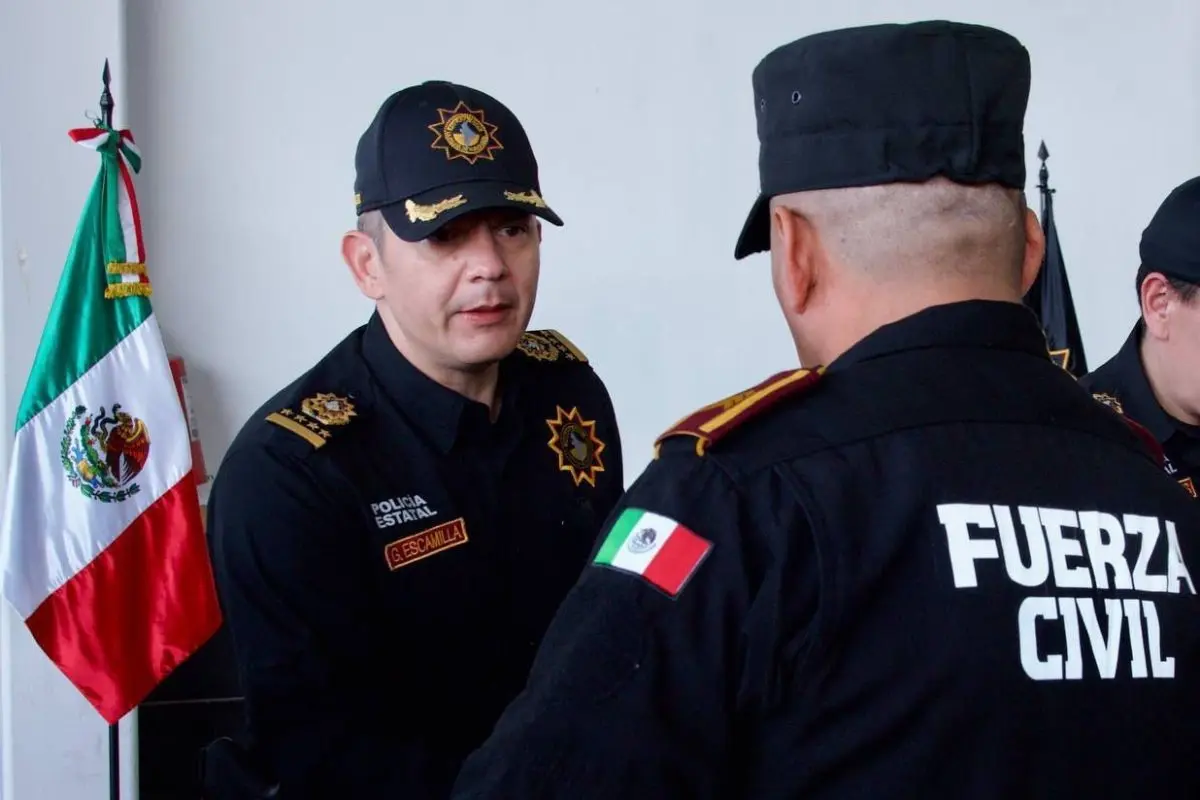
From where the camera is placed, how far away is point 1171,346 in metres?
1.73

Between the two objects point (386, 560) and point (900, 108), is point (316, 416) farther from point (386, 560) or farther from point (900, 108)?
point (900, 108)

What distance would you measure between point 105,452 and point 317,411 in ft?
3.27

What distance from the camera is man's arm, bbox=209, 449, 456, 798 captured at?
1341 millimetres

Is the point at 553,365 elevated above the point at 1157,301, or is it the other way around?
the point at 553,365

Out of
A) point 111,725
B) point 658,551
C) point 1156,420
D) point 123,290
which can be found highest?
point 123,290

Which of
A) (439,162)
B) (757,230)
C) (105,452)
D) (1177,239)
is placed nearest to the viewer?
(757,230)

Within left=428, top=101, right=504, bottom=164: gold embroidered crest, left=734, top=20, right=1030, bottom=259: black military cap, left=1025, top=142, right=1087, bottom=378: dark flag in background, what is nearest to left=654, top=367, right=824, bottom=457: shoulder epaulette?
left=734, top=20, right=1030, bottom=259: black military cap

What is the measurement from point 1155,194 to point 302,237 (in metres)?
2.54

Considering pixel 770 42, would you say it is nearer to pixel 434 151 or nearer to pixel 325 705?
pixel 434 151

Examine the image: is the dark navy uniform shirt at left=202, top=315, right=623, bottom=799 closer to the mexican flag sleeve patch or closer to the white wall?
the mexican flag sleeve patch

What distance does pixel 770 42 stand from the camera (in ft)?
10.7

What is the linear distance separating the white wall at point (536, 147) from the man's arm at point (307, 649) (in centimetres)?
153

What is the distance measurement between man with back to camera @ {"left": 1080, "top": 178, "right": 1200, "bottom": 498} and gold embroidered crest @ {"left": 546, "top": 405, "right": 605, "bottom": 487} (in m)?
0.79

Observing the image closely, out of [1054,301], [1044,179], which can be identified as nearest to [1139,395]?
[1054,301]
